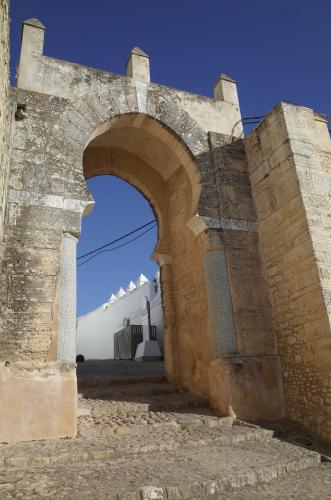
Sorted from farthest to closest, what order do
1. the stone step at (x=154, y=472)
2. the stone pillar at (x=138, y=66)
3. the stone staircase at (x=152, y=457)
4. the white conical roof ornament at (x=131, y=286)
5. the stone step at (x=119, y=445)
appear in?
1. the white conical roof ornament at (x=131, y=286)
2. the stone pillar at (x=138, y=66)
3. the stone step at (x=119, y=445)
4. the stone staircase at (x=152, y=457)
5. the stone step at (x=154, y=472)

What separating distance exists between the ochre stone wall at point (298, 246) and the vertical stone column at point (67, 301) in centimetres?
317

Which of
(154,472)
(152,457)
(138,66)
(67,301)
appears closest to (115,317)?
(138,66)

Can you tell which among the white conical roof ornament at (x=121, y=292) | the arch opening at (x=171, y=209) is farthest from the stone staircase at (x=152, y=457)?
the white conical roof ornament at (x=121, y=292)

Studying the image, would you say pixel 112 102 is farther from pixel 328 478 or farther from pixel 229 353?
pixel 328 478

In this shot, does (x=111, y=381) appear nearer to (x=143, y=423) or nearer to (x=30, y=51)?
(x=143, y=423)

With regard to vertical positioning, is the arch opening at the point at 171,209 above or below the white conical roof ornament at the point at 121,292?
below

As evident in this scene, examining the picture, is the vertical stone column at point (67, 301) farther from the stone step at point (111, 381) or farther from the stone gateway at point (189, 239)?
the stone step at point (111, 381)

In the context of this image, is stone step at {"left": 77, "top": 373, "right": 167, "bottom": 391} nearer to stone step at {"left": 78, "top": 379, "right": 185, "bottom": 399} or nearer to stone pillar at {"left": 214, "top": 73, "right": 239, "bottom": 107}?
stone step at {"left": 78, "top": 379, "right": 185, "bottom": 399}

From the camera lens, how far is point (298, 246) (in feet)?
19.5

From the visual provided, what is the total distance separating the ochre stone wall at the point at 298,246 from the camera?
540cm

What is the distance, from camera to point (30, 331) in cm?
504

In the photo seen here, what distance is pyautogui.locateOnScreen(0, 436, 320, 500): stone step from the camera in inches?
119

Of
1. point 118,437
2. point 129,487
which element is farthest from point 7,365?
point 129,487

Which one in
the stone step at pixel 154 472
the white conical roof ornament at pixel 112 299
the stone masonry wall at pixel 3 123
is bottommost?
the stone step at pixel 154 472
